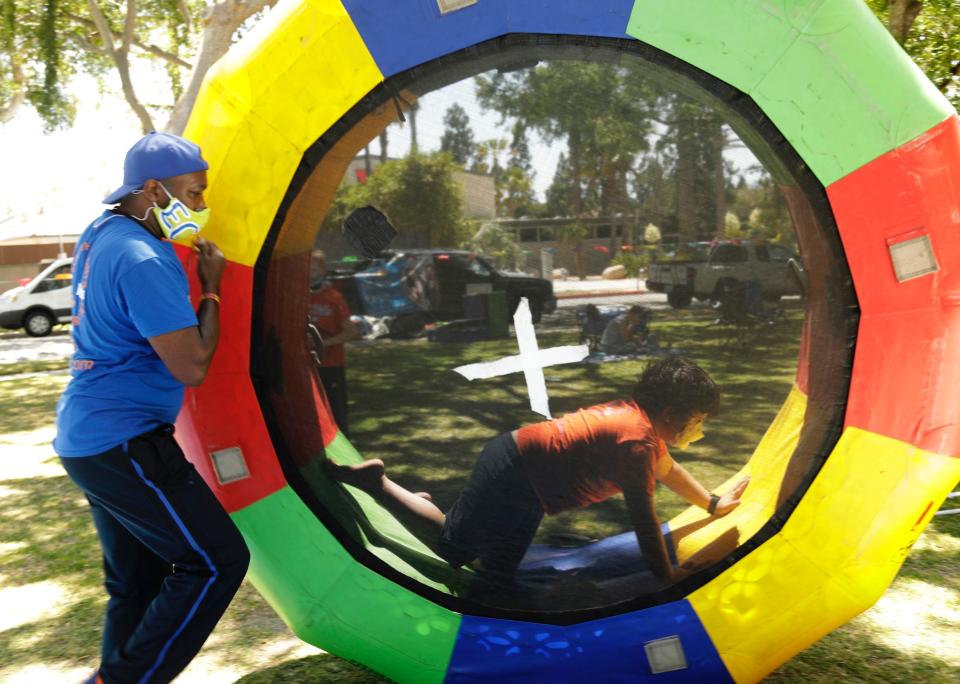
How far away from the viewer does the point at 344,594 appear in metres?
2.49

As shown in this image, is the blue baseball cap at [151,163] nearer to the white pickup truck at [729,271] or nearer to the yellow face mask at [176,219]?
the yellow face mask at [176,219]

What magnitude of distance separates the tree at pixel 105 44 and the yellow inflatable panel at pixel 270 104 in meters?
4.24

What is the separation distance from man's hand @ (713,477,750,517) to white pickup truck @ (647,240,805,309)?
494 millimetres

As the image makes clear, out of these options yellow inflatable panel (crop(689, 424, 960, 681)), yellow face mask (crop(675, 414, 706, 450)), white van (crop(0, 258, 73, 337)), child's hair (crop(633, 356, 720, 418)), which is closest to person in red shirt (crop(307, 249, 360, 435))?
child's hair (crop(633, 356, 720, 418))

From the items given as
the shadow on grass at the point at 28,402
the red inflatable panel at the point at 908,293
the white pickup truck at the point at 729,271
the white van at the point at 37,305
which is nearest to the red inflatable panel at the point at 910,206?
the red inflatable panel at the point at 908,293

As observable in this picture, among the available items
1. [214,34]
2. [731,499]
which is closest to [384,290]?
[731,499]

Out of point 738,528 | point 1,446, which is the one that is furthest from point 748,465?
point 1,446

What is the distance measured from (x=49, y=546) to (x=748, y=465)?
369 centimetres

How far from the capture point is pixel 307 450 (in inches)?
98.6

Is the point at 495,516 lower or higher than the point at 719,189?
lower

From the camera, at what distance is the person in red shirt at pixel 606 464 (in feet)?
7.54

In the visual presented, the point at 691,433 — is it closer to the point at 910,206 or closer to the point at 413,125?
the point at 910,206

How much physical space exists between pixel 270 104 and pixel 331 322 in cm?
59

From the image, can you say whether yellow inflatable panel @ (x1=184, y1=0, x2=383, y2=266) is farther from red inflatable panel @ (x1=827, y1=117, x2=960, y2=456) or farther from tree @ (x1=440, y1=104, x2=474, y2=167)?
red inflatable panel @ (x1=827, y1=117, x2=960, y2=456)
